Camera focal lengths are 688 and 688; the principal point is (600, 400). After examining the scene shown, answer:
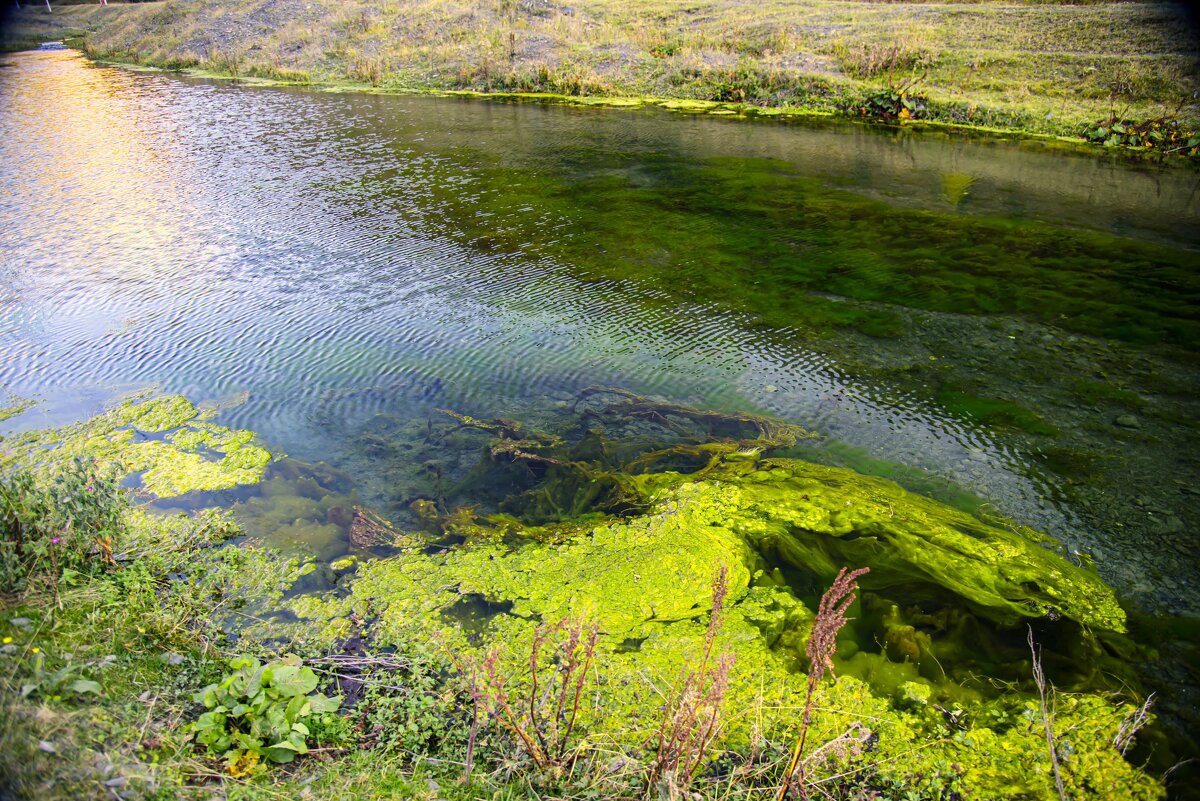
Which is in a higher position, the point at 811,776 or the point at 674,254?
the point at 674,254

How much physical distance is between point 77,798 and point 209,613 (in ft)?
4.47

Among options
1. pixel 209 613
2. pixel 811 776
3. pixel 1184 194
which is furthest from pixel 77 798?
pixel 1184 194

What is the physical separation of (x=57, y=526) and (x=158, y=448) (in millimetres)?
1552

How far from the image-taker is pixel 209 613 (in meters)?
2.96

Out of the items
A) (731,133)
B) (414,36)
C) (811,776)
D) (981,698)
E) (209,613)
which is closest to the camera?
(811,776)

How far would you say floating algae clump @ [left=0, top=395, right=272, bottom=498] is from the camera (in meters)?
4.00

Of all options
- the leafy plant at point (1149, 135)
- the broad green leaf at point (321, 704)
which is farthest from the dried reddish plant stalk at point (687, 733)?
the leafy plant at point (1149, 135)

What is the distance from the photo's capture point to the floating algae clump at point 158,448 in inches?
157

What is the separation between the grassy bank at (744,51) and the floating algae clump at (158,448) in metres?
13.5

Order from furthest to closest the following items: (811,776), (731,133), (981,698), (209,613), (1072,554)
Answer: (731,133) < (1072,554) < (209,613) < (981,698) < (811,776)

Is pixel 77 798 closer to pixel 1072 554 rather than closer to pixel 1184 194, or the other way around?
pixel 1072 554

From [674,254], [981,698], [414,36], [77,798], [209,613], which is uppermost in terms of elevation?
[414,36]

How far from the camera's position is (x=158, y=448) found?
4.25 metres

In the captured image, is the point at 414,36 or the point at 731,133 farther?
the point at 414,36
